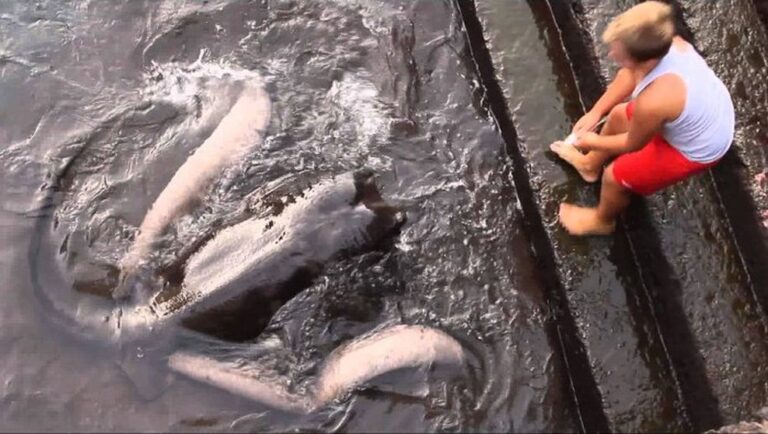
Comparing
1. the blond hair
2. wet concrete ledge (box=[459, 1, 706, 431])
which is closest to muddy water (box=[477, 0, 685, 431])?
wet concrete ledge (box=[459, 1, 706, 431])

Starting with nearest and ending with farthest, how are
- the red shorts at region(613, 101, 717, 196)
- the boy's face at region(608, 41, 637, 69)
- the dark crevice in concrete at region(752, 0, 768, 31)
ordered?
the boy's face at region(608, 41, 637, 69) < the red shorts at region(613, 101, 717, 196) < the dark crevice in concrete at region(752, 0, 768, 31)

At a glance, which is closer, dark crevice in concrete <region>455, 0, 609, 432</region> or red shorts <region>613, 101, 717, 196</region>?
red shorts <region>613, 101, 717, 196</region>

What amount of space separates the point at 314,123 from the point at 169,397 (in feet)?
6.35

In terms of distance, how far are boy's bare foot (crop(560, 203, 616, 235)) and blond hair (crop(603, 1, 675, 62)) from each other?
3.80ft

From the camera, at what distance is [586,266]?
4051mm

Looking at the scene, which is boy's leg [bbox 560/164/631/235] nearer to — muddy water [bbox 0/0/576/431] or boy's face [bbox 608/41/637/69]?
muddy water [bbox 0/0/576/431]

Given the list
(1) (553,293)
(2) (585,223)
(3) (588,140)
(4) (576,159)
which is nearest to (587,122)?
Answer: (4) (576,159)

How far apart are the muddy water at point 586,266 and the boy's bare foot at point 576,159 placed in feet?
0.17

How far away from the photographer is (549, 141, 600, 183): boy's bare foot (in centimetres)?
419

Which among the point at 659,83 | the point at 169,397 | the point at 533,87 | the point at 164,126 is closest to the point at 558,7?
the point at 533,87

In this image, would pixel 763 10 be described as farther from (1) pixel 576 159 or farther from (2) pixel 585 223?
(2) pixel 585 223

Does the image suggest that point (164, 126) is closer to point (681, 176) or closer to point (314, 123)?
point (314, 123)

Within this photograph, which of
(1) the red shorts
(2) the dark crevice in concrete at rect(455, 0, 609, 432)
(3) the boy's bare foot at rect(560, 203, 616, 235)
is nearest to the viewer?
(1) the red shorts

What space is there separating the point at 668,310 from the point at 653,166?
0.87 meters
